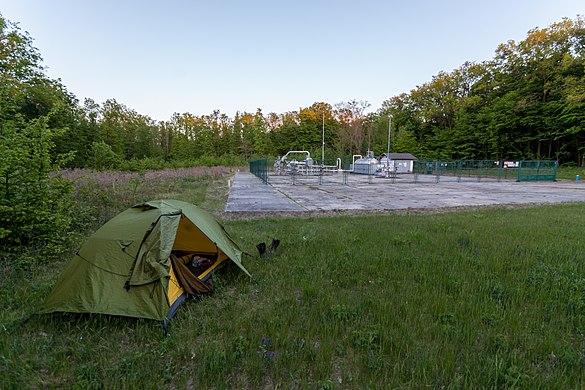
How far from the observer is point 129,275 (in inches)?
104

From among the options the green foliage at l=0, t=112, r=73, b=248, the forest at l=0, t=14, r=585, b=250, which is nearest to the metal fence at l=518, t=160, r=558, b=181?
the forest at l=0, t=14, r=585, b=250

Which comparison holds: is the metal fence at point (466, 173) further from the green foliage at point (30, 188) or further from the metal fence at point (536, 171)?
the green foliage at point (30, 188)

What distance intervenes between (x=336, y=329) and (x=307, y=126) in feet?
189

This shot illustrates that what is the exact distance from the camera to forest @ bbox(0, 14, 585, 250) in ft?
13.6

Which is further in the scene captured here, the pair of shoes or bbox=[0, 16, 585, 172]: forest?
bbox=[0, 16, 585, 172]: forest

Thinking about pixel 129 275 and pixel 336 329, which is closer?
pixel 336 329

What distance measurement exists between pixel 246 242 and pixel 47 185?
10.3 feet

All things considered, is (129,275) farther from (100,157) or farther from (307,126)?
(307,126)

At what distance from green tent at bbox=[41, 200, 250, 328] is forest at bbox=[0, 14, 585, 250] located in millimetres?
1974

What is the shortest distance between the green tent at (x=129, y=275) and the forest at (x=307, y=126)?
1974mm

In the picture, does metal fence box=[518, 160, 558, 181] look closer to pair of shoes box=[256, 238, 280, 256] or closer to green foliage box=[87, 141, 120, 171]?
pair of shoes box=[256, 238, 280, 256]

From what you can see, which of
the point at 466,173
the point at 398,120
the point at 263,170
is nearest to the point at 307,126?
the point at 398,120

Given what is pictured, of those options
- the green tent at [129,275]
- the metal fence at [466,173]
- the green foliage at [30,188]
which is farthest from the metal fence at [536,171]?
the green foliage at [30,188]

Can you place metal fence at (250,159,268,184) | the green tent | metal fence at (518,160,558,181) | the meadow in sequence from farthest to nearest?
metal fence at (518,160,558,181) → metal fence at (250,159,268,184) → the green tent → the meadow
